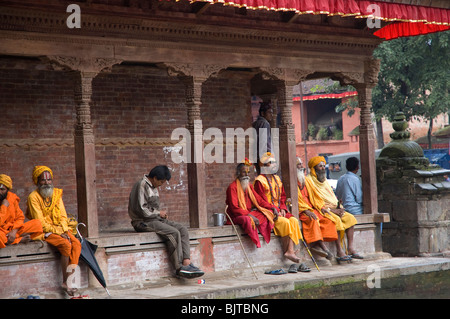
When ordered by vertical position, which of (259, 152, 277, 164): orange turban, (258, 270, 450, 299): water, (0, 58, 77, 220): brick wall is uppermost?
(0, 58, 77, 220): brick wall

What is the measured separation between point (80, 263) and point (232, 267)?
8.38 feet

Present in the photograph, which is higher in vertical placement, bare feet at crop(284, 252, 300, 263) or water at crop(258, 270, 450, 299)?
bare feet at crop(284, 252, 300, 263)

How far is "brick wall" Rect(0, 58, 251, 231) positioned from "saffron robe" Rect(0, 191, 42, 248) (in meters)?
2.40

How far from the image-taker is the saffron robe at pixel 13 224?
9.22m

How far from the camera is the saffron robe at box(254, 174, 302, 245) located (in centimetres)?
1183

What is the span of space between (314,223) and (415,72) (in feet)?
51.7

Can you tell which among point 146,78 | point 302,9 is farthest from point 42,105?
point 302,9

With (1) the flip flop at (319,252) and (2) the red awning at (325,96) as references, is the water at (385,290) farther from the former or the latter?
(2) the red awning at (325,96)

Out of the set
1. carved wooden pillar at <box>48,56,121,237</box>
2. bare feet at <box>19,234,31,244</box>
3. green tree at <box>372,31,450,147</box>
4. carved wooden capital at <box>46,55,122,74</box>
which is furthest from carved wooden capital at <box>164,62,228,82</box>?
green tree at <box>372,31,450,147</box>

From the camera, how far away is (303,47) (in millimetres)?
12656

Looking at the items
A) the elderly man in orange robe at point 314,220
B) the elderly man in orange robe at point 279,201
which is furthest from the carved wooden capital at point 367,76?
the elderly man in orange robe at point 279,201

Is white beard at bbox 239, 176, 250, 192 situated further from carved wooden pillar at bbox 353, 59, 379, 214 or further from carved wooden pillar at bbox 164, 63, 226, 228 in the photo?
carved wooden pillar at bbox 353, 59, 379, 214

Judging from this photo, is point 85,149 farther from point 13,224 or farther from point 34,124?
point 34,124

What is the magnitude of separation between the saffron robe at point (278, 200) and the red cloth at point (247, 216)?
133mm
